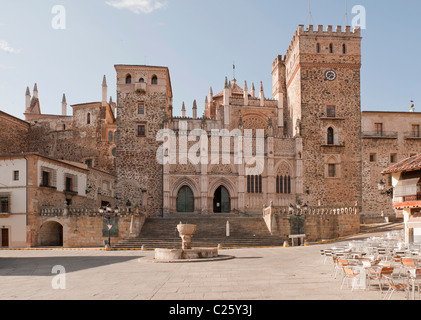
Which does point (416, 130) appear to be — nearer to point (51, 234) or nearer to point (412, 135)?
point (412, 135)

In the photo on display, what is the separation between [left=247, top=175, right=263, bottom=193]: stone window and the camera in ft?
144

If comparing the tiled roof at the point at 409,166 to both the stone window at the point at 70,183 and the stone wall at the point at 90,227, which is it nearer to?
the stone wall at the point at 90,227

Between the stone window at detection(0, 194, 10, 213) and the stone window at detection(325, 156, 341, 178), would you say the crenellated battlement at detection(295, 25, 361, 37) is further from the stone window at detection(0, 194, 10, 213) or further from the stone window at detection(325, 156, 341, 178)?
the stone window at detection(0, 194, 10, 213)

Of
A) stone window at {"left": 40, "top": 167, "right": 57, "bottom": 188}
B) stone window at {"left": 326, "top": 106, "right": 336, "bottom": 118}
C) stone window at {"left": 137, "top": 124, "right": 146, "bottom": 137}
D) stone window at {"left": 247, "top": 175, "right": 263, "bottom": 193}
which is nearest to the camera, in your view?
stone window at {"left": 40, "top": 167, "right": 57, "bottom": 188}

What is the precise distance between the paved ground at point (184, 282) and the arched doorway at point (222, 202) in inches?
908

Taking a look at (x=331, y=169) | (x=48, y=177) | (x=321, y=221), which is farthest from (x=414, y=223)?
(x=48, y=177)

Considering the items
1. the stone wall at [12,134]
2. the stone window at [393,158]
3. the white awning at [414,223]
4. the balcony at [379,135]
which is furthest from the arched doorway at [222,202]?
the stone wall at [12,134]

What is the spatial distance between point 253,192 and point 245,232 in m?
9.70

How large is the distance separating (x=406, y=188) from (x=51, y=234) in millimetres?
27239

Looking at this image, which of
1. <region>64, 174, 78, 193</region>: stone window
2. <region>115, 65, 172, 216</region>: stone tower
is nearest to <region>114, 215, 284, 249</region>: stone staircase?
<region>115, 65, 172, 216</region>: stone tower

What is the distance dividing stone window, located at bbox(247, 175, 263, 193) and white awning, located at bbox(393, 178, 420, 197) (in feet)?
50.2

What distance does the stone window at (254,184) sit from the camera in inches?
1724
